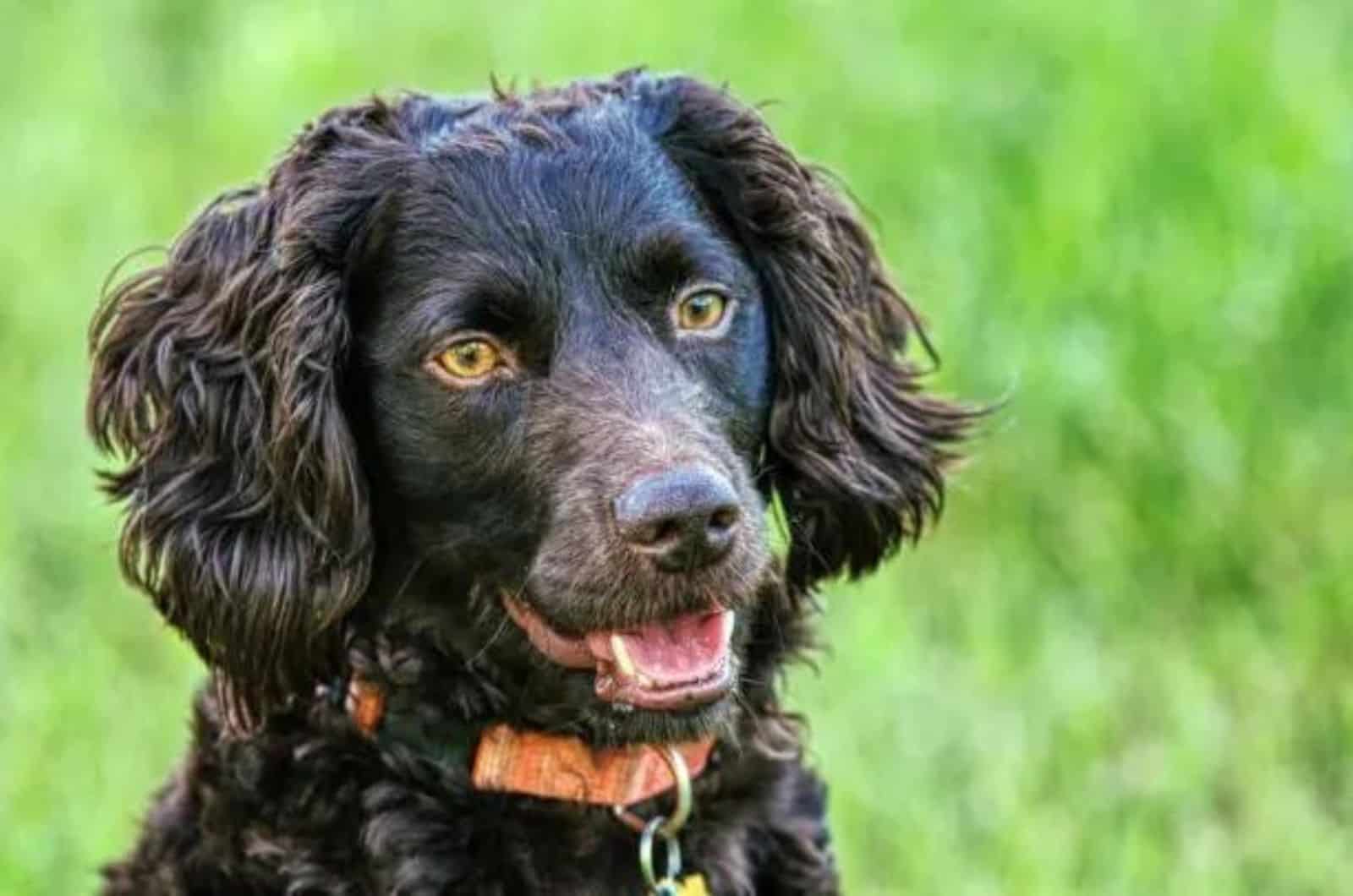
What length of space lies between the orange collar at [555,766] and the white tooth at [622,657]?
0.15 meters

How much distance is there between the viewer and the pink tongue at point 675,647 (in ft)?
14.7

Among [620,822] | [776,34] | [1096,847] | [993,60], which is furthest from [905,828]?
[776,34]

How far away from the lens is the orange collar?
15.1 ft

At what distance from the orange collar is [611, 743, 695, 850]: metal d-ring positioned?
19mm

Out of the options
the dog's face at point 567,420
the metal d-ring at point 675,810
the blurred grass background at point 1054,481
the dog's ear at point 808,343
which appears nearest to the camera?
the dog's face at point 567,420

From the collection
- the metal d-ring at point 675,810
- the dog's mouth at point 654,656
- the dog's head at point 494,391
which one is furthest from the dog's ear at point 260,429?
the metal d-ring at point 675,810

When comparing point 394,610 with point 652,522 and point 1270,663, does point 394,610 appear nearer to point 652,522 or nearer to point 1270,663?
point 652,522

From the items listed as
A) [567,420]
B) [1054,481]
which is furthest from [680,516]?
[1054,481]

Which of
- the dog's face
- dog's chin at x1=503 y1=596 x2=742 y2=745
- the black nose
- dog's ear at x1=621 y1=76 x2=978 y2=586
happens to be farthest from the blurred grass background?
the black nose

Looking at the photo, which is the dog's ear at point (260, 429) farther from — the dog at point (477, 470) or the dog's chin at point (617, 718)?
the dog's chin at point (617, 718)

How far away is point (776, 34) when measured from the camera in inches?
368

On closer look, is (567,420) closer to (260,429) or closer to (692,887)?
(260,429)

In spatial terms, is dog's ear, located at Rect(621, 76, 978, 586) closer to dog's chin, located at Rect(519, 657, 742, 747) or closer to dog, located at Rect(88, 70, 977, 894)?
dog, located at Rect(88, 70, 977, 894)

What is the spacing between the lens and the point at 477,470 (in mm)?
A: 4508
